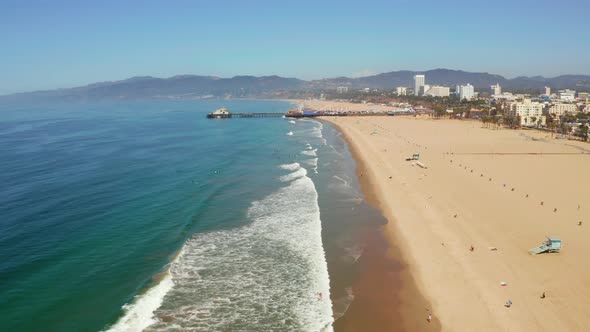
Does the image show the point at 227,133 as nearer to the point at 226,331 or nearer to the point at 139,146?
the point at 139,146

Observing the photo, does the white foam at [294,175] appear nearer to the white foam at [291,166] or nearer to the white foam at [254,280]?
the white foam at [291,166]

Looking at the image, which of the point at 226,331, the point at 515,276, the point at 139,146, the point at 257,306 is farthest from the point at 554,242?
the point at 139,146

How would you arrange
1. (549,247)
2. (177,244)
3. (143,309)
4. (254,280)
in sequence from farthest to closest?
(177,244)
(549,247)
(254,280)
(143,309)

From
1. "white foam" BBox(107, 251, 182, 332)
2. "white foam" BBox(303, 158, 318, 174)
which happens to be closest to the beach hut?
"white foam" BBox(107, 251, 182, 332)

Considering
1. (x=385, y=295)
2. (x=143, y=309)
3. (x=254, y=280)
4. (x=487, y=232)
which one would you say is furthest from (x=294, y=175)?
(x=143, y=309)

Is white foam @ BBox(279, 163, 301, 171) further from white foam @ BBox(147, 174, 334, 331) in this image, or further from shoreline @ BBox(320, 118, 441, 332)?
shoreline @ BBox(320, 118, 441, 332)

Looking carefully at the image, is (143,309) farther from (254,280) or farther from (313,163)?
(313,163)
